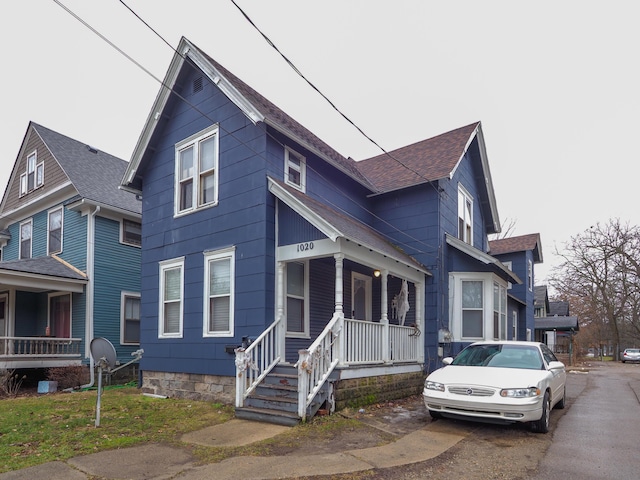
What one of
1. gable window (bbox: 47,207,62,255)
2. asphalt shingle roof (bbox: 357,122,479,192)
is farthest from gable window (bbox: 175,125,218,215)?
gable window (bbox: 47,207,62,255)

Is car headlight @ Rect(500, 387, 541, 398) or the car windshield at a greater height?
the car windshield

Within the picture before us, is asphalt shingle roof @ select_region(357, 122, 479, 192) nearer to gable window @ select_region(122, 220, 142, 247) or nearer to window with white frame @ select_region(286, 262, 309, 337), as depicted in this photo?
window with white frame @ select_region(286, 262, 309, 337)

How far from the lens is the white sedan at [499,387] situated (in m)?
7.42

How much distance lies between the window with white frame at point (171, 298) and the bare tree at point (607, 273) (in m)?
33.2

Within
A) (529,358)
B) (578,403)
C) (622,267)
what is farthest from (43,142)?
(622,267)

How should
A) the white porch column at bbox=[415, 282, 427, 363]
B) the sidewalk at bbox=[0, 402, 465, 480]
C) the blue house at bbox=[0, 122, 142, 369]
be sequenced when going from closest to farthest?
1. the sidewalk at bbox=[0, 402, 465, 480]
2. the white porch column at bbox=[415, 282, 427, 363]
3. the blue house at bbox=[0, 122, 142, 369]

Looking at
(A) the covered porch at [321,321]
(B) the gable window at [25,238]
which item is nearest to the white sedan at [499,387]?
(A) the covered porch at [321,321]

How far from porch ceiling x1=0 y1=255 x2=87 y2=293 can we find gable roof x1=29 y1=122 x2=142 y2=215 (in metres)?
2.57

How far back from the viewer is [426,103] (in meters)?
21.7

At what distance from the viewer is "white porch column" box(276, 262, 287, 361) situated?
1012 centimetres

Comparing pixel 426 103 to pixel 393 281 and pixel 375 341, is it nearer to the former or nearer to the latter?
pixel 393 281

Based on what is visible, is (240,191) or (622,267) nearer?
(240,191)

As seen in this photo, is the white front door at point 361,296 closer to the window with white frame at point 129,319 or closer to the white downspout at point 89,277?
the window with white frame at point 129,319

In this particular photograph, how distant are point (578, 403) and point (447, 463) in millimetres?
6864
